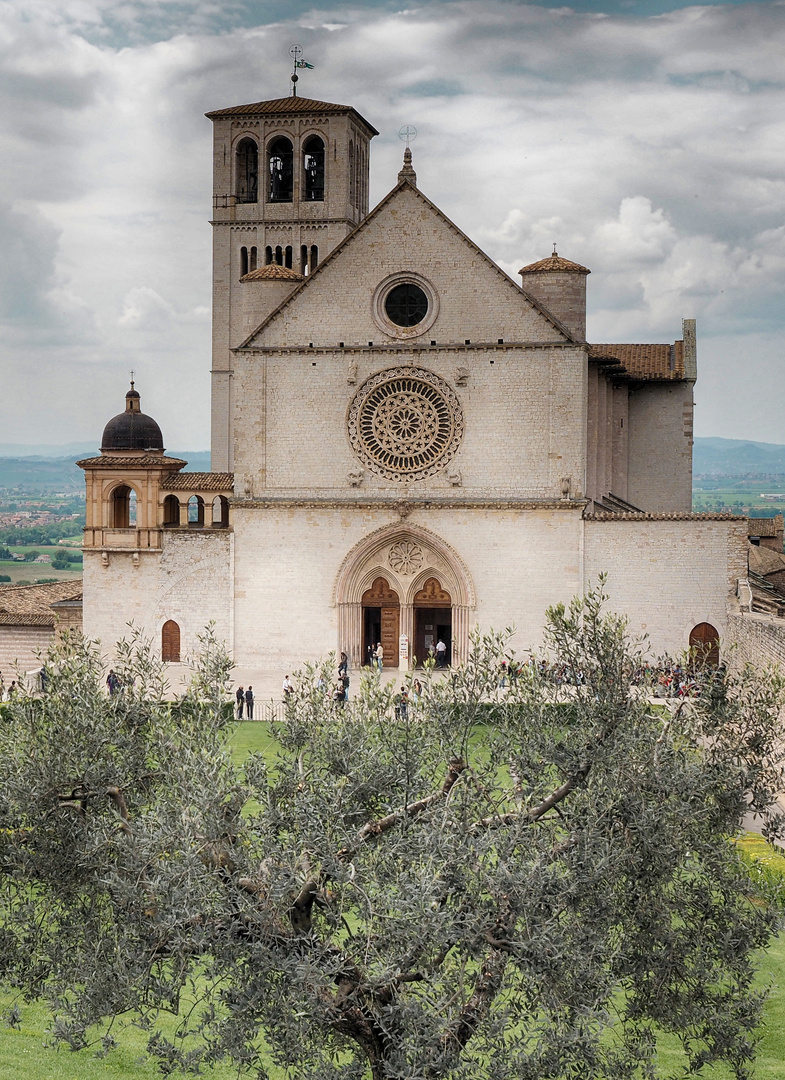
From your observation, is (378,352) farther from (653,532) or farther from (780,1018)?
(780,1018)

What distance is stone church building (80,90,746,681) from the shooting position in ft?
132

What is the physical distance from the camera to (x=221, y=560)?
42.8 metres

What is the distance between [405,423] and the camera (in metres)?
41.7

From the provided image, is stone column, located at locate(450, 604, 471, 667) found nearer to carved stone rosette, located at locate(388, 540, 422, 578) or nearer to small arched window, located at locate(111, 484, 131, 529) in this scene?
carved stone rosette, located at locate(388, 540, 422, 578)

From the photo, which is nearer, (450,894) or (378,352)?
(450,894)

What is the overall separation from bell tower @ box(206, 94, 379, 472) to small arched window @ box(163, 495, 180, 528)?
361 inches

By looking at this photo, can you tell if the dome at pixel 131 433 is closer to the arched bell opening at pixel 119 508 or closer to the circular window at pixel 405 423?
the arched bell opening at pixel 119 508

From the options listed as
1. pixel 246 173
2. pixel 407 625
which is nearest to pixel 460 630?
pixel 407 625

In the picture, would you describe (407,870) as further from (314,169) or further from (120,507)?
(314,169)

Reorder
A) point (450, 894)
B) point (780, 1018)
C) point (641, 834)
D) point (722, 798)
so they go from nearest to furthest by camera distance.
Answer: point (450, 894) < point (641, 834) < point (722, 798) < point (780, 1018)

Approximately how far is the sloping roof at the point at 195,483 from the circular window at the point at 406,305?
736 centimetres

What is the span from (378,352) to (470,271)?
3668 mm

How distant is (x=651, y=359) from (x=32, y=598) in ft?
80.4

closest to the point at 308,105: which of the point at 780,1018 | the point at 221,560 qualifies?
the point at 221,560
